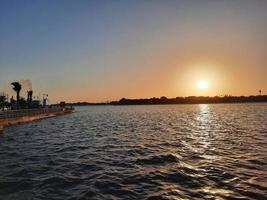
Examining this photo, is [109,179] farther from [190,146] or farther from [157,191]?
[190,146]

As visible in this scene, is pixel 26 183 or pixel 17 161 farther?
pixel 17 161

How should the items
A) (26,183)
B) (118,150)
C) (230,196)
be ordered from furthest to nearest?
(118,150) < (26,183) < (230,196)

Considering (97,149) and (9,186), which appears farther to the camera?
(97,149)

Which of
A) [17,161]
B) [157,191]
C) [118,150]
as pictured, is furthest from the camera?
[118,150]

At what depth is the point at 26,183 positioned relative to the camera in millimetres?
14438

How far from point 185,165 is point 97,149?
905 centimetres

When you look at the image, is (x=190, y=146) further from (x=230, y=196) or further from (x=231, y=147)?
(x=230, y=196)

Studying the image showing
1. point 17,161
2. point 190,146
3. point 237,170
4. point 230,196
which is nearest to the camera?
point 230,196

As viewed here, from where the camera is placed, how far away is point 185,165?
18359 millimetres

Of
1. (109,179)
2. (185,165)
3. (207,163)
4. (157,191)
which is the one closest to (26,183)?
(109,179)

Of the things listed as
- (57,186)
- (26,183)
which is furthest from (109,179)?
(26,183)

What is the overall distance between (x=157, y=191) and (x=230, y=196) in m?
2.86

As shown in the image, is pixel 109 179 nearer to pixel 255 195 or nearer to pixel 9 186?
pixel 9 186

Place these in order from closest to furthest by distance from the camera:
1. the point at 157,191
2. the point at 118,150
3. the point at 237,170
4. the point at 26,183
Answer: the point at 157,191 → the point at 26,183 → the point at 237,170 → the point at 118,150
